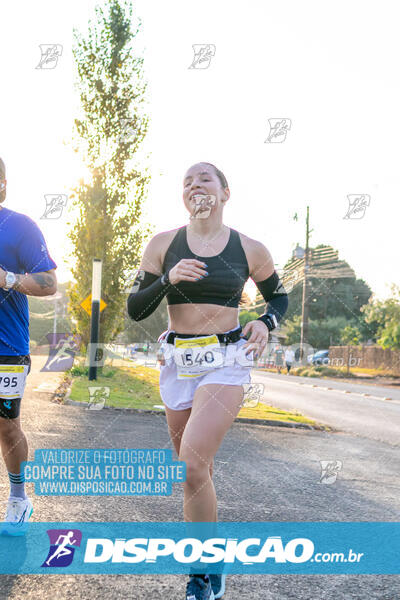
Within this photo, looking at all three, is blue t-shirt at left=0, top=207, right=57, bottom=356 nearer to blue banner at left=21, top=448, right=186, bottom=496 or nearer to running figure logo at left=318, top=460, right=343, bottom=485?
blue banner at left=21, top=448, right=186, bottom=496

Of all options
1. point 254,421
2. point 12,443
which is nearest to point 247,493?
point 12,443

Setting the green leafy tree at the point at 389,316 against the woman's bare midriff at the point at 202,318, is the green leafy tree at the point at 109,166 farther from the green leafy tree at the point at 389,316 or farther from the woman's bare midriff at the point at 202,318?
the green leafy tree at the point at 389,316

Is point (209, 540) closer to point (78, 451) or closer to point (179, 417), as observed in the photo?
point (179, 417)

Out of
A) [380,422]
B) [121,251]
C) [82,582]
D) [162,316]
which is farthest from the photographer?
[162,316]

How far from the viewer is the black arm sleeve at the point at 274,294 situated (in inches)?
127

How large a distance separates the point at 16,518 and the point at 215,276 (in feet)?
6.26

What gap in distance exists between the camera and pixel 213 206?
3141 millimetres

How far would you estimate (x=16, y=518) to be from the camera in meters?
3.59

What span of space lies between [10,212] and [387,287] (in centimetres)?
3271

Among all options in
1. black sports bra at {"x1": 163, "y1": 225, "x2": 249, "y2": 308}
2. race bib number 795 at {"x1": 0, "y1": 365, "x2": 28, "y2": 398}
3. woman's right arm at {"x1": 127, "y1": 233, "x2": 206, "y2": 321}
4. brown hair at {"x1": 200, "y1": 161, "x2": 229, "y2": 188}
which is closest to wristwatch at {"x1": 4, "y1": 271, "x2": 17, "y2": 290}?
race bib number 795 at {"x1": 0, "y1": 365, "x2": 28, "y2": 398}

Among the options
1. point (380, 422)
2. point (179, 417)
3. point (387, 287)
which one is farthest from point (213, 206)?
point (387, 287)

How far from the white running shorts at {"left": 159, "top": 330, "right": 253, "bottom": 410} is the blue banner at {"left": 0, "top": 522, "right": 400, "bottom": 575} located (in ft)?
1.93

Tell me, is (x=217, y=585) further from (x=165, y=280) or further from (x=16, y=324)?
(x=16, y=324)

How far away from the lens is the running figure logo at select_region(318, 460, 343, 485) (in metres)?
6.13
